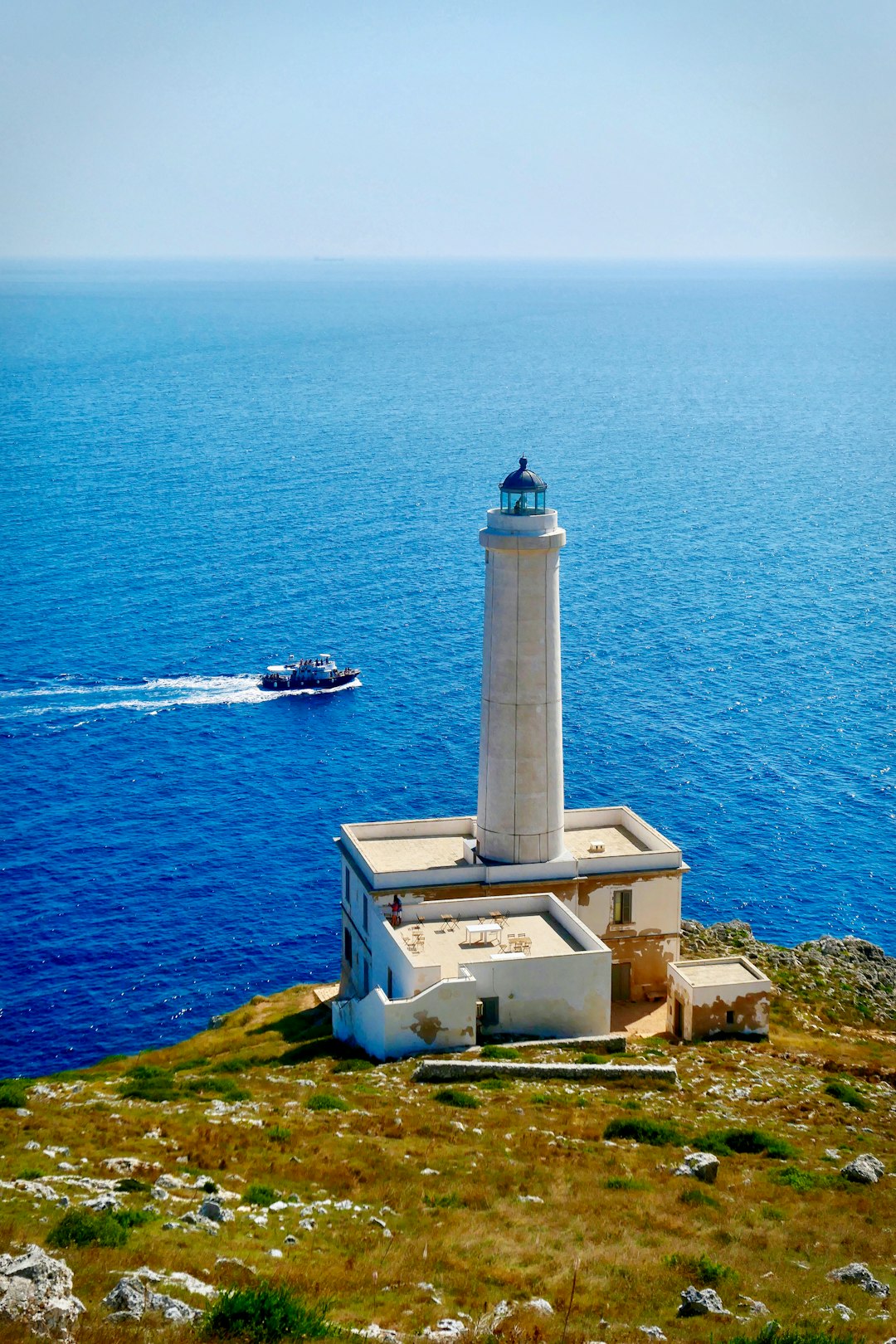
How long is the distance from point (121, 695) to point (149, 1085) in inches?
2529

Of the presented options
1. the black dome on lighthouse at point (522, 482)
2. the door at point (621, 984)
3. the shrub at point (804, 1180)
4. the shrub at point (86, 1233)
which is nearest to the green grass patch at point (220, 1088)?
the shrub at point (86, 1233)

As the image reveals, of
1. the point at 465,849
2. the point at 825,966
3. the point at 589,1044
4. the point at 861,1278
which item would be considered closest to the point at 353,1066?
the point at 589,1044

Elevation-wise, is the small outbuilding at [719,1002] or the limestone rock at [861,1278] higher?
the limestone rock at [861,1278]

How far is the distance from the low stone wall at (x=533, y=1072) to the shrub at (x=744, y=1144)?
196 inches

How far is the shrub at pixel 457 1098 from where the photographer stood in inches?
1410

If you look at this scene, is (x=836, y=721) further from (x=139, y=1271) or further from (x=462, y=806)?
(x=139, y=1271)

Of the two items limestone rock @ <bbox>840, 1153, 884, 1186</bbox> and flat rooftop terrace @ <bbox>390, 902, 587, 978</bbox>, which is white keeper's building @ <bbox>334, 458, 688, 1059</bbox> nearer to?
flat rooftop terrace @ <bbox>390, 902, 587, 978</bbox>

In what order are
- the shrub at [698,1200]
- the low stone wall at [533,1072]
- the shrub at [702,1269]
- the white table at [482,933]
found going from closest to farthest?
the shrub at [702,1269] < the shrub at [698,1200] < the low stone wall at [533,1072] < the white table at [482,933]

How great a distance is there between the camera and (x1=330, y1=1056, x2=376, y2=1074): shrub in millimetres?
40656

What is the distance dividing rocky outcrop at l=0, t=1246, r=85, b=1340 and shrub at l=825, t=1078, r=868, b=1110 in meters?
24.4

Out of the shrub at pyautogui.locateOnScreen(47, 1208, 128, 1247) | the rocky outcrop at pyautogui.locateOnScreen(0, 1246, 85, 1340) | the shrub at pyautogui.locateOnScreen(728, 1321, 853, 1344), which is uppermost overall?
the rocky outcrop at pyautogui.locateOnScreen(0, 1246, 85, 1340)

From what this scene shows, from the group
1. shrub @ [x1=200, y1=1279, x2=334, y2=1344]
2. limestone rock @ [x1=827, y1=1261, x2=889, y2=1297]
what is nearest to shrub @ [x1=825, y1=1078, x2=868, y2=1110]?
limestone rock @ [x1=827, y1=1261, x2=889, y2=1297]

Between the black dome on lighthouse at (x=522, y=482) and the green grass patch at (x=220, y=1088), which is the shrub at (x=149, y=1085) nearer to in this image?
the green grass patch at (x=220, y=1088)

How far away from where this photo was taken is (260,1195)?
26891 mm
